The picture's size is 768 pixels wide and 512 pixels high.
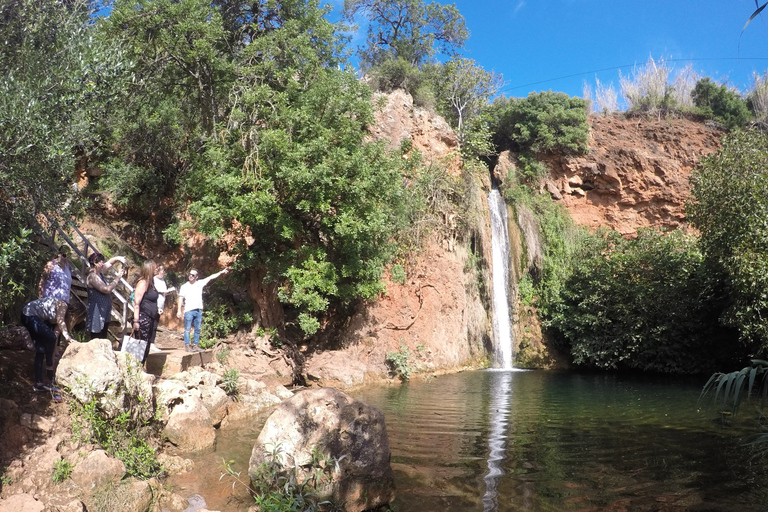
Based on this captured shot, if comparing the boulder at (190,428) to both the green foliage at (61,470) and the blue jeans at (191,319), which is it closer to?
the green foliage at (61,470)

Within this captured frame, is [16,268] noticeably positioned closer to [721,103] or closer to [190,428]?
[190,428]

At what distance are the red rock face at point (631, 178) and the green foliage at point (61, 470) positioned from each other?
25.8 meters

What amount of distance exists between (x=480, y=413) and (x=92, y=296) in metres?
7.05

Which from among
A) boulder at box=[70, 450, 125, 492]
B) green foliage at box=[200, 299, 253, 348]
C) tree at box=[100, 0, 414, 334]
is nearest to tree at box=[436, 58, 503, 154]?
tree at box=[100, 0, 414, 334]

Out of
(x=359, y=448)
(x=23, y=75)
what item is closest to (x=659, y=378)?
(x=359, y=448)

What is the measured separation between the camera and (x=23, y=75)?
764 cm

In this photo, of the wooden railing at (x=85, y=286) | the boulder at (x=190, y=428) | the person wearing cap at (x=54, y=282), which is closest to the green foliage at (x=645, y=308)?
the wooden railing at (x=85, y=286)

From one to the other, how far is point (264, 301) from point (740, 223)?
42.5 ft

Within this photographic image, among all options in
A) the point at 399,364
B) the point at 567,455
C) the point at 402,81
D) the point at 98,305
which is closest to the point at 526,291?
the point at 399,364

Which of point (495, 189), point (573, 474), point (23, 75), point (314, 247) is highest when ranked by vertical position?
point (495, 189)

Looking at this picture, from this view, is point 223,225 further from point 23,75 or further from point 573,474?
point 573,474

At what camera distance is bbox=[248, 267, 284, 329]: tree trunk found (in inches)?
614

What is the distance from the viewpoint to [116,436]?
6.75m

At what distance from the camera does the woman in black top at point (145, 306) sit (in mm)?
8867
